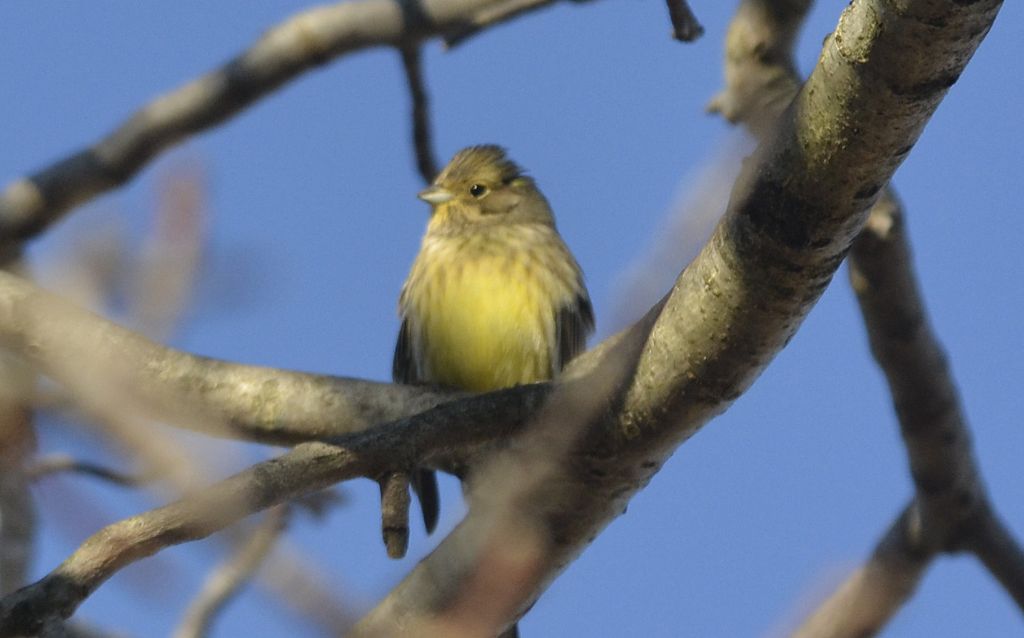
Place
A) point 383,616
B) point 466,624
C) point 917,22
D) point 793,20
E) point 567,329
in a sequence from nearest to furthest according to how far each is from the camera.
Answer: point 466,624, point 917,22, point 383,616, point 793,20, point 567,329

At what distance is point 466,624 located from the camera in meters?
2.17

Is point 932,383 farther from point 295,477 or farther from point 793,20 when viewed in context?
point 295,477

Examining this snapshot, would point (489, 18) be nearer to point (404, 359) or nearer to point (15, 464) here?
point (404, 359)

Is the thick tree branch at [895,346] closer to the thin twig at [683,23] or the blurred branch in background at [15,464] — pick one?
the thin twig at [683,23]

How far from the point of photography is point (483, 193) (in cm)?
678

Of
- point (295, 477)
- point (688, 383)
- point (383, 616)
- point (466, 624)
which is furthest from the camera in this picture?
point (383, 616)

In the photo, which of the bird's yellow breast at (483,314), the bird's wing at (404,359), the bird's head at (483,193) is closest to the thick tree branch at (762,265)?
the bird's yellow breast at (483,314)

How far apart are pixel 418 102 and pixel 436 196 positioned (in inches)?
31.6

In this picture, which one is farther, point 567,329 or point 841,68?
point 567,329

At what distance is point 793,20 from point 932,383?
138 cm

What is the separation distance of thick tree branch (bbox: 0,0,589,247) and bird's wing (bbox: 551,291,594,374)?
3.75 feet

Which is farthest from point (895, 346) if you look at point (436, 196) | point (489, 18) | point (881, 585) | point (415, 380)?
point (436, 196)

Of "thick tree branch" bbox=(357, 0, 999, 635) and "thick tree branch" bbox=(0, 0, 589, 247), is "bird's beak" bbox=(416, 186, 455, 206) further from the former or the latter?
"thick tree branch" bbox=(357, 0, 999, 635)

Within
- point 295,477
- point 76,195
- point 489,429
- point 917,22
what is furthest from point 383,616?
point 76,195
